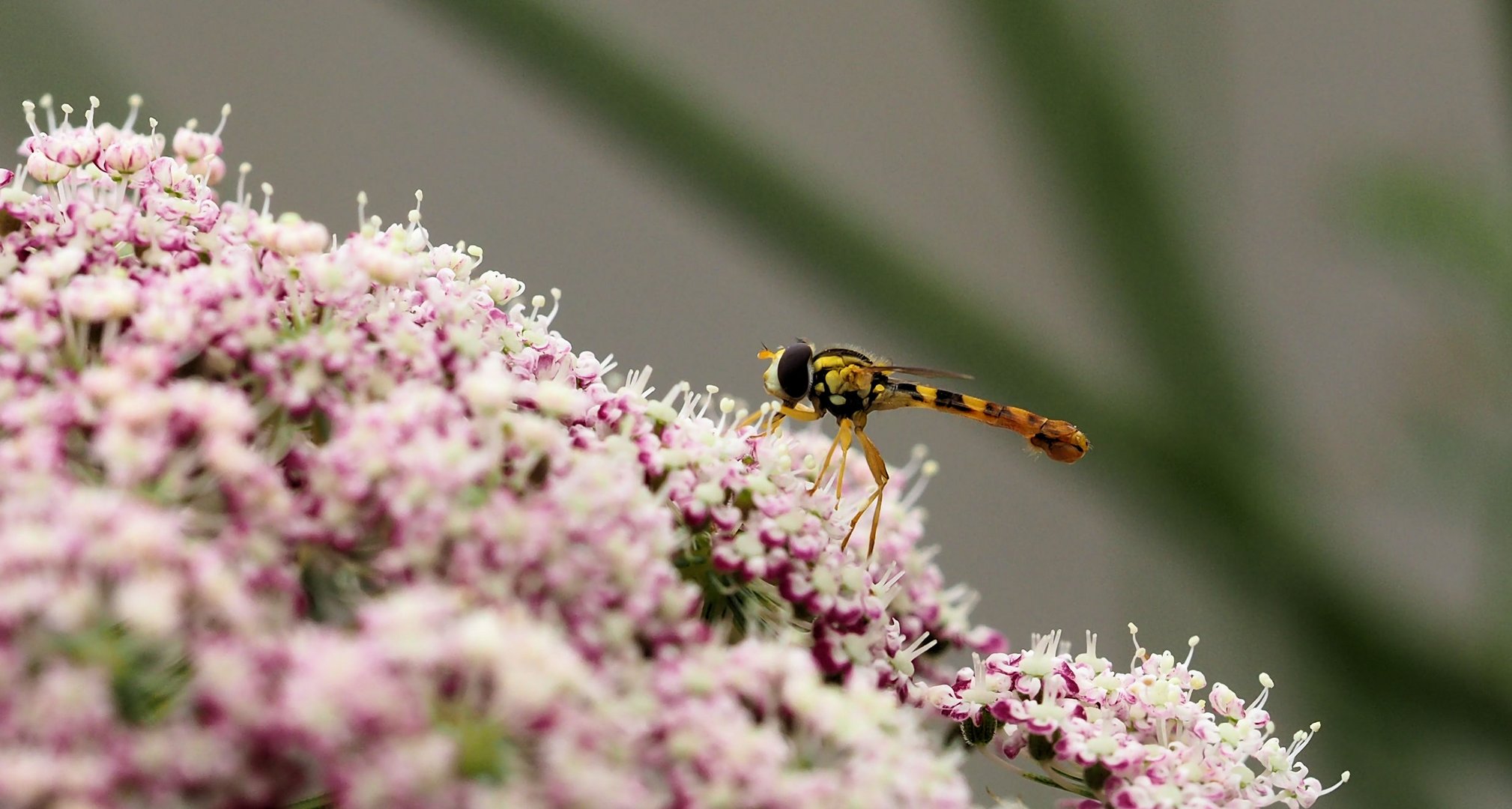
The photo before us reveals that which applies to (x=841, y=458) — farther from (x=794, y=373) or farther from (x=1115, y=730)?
(x=1115, y=730)

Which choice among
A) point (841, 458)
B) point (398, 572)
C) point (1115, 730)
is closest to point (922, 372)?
point (841, 458)

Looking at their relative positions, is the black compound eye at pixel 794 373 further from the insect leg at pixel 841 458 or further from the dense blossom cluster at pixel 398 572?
the dense blossom cluster at pixel 398 572

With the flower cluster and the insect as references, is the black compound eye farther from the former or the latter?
Result: the flower cluster

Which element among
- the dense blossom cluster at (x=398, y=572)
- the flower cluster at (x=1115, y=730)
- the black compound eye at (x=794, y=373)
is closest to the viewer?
the dense blossom cluster at (x=398, y=572)

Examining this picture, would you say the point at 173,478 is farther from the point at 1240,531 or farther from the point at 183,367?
the point at 1240,531

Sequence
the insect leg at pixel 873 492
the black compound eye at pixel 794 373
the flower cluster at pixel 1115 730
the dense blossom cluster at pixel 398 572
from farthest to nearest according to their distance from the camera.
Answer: the black compound eye at pixel 794 373
the insect leg at pixel 873 492
the flower cluster at pixel 1115 730
the dense blossom cluster at pixel 398 572

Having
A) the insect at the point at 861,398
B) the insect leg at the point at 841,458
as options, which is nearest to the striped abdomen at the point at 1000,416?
the insect at the point at 861,398

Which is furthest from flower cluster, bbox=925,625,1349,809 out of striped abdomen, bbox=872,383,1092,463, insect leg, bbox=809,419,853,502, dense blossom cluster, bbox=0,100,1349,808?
striped abdomen, bbox=872,383,1092,463
